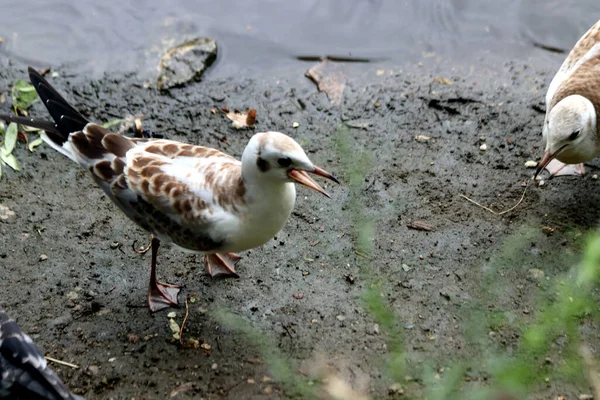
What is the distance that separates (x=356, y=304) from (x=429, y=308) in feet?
1.47

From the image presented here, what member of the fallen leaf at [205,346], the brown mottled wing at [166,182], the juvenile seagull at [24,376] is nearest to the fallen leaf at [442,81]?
the brown mottled wing at [166,182]

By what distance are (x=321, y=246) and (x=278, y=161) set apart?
1199mm

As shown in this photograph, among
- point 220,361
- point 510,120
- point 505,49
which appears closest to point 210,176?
point 220,361

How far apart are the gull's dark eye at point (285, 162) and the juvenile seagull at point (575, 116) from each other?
6.54ft

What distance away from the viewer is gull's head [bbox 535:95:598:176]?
4.37 meters

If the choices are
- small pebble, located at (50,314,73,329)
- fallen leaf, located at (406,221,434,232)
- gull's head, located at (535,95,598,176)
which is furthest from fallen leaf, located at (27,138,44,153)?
gull's head, located at (535,95,598,176)

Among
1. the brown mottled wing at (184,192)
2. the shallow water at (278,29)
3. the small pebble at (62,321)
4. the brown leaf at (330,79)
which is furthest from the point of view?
the shallow water at (278,29)

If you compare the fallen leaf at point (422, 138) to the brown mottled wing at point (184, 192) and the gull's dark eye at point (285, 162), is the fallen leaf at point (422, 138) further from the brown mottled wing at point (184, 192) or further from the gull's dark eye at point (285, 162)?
the gull's dark eye at point (285, 162)

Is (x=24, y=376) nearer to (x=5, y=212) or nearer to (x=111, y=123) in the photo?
(x=5, y=212)

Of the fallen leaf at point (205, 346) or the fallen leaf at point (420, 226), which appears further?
the fallen leaf at point (420, 226)

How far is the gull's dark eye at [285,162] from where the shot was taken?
3.31m

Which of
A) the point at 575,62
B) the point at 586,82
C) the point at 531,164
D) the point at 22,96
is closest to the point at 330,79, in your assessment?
the point at 531,164

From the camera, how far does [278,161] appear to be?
3.33 meters

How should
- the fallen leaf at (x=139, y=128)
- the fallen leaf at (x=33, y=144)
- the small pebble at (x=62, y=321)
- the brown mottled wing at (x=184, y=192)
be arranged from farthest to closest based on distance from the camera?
1. the fallen leaf at (x=139, y=128)
2. the fallen leaf at (x=33, y=144)
3. the small pebble at (x=62, y=321)
4. the brown mottled wing at (x=184, y=192)
